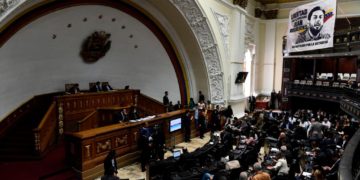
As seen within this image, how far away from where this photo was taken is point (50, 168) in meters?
6.84

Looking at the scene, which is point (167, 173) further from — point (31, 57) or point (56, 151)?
point (31, 57)

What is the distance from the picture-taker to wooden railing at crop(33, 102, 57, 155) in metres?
7.56

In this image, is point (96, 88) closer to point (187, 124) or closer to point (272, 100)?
point (187, 124)

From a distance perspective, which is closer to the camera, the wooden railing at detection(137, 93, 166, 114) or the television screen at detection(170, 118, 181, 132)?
the television screen at detection(170, 118, 181, 132)

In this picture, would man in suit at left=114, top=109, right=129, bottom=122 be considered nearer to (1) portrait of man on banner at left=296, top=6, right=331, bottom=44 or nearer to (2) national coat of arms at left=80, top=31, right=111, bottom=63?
(2) national coat of arms at left=80, top=31, right=111, bottom=63

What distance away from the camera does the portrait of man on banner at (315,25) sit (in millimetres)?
9859

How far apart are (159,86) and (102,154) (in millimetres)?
7055

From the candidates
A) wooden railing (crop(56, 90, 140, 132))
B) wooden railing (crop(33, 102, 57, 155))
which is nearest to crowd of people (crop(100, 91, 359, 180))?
wooden railing (crop(33, 102, 57, 155))

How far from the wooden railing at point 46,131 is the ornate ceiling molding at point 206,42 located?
6484 mm

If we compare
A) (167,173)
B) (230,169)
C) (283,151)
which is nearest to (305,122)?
(283,151)

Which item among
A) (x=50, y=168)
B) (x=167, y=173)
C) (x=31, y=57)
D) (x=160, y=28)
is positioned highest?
(x=160, y=28)

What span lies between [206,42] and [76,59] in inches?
242

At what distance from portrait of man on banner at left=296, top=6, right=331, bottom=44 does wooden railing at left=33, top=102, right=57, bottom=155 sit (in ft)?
33.3

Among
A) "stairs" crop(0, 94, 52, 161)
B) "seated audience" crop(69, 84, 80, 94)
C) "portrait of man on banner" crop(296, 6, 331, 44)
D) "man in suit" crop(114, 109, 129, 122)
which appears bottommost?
"stairs" crop(0, 94, 52, 161)
